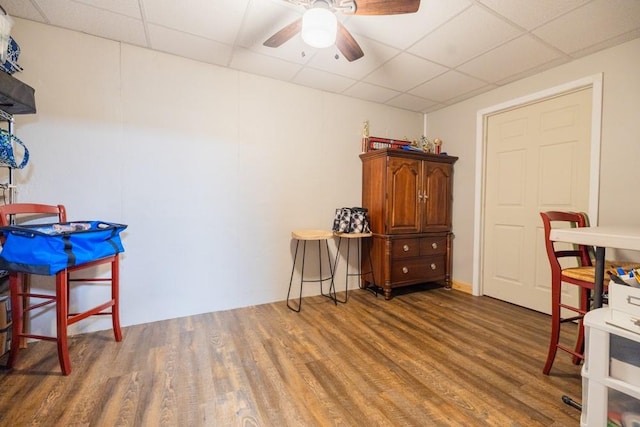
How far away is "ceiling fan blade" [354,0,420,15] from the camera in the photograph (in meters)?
1.42

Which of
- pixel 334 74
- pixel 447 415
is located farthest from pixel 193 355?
pixel 334 74

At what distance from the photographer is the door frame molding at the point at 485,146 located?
7.42 feet

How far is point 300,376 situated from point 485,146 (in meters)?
3.12

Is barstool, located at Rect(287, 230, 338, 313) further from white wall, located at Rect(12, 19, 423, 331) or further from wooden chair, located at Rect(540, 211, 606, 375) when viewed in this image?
wooden chair, located at Rect(540, 211, 606, 375)

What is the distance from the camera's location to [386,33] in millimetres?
2047

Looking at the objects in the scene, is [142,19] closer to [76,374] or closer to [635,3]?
[76,374]

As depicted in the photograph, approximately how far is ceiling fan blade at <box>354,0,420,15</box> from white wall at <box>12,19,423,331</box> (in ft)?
5.07

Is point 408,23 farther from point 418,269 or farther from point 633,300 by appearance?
point 418,269

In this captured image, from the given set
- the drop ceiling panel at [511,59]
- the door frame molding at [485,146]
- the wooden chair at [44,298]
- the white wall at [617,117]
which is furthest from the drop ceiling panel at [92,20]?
the white wall at [617,117]

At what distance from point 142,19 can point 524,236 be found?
391cm

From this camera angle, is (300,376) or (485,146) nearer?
(300,376)

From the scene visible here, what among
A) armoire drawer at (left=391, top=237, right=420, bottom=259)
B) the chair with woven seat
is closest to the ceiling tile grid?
the chair with woven seat

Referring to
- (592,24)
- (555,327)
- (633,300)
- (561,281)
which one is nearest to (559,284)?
(561,281)

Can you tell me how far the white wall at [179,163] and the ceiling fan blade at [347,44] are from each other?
3.91 feet
